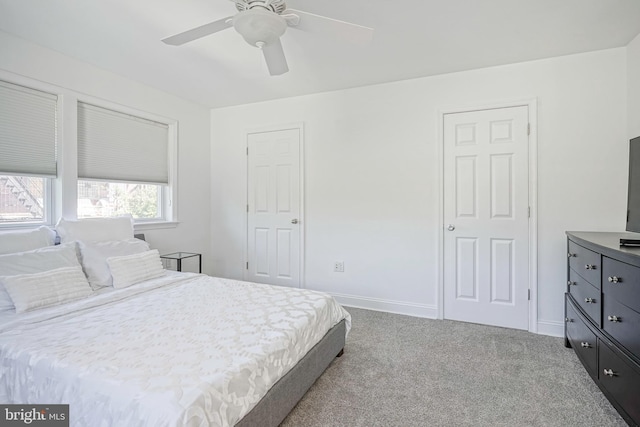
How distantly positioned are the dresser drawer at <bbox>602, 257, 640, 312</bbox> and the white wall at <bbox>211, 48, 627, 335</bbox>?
1.08 meters

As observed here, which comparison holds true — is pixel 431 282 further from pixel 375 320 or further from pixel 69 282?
pixel 69 282

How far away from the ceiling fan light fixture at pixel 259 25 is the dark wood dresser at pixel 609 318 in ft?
6.93

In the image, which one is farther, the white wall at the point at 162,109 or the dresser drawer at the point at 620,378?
the white wall at the point at 162,109

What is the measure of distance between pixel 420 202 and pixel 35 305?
3.13m

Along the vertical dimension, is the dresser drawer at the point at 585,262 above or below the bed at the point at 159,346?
above

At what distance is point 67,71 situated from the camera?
Answer: 2689 millimetres

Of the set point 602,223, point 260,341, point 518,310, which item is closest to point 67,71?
point 260,341

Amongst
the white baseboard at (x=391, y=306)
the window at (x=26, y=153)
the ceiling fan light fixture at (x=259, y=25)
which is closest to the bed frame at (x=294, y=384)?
the white baseboard at (x=391, y=306)

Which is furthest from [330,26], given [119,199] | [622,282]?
[119,199]

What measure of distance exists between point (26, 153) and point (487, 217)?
404cm

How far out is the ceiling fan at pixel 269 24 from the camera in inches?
62.0

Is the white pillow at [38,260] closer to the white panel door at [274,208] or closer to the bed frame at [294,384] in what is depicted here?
the bed frame at [294,384]

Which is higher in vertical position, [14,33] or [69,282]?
[14,33]

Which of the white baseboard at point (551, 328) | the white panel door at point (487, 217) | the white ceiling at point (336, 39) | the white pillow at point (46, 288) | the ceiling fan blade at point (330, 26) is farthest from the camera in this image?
the white panel door at point (487, 217)
